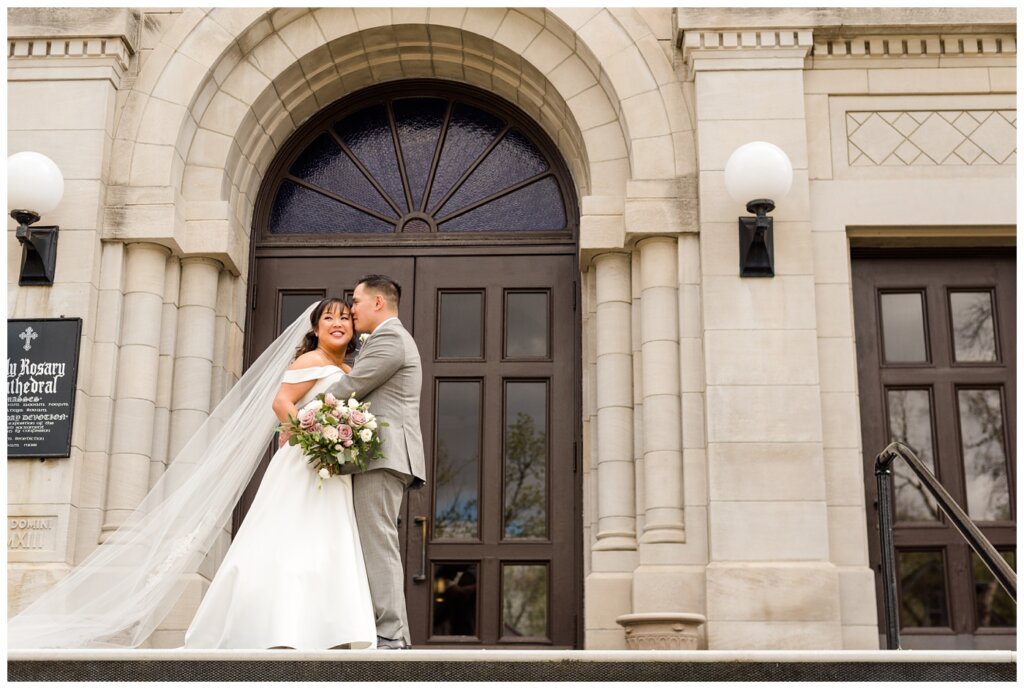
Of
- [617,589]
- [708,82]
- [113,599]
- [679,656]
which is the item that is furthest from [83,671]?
[708,82]

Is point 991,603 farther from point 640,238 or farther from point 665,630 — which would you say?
point 640,238

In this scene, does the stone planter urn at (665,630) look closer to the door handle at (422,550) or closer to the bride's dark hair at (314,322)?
the door handle at (422,550)

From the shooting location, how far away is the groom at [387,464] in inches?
257

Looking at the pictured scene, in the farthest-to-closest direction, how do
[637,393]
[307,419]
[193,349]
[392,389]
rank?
[193,349]
[637,393]
[392,389]
[307,419]

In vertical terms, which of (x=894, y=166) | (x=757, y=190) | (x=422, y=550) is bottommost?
(x=422, y=550)

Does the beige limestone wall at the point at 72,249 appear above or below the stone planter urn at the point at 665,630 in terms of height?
above

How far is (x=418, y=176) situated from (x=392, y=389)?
3.43 m

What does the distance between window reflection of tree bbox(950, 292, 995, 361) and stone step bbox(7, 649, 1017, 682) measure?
4189 millimetres

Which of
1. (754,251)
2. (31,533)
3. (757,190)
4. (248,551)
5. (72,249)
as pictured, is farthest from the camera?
(72,249)

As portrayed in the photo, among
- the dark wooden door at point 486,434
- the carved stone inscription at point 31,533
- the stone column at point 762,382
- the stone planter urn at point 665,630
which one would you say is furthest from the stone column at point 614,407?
the carved stone inscription at point 31,533

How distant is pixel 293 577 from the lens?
6.30 metres

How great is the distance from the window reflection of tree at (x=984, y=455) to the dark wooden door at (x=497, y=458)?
2743 mm

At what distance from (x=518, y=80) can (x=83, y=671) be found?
5.90 m

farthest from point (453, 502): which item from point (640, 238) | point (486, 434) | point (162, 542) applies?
point (162, 542)
